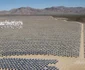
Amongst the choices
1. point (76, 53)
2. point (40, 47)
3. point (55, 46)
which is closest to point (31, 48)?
point (40, 47)

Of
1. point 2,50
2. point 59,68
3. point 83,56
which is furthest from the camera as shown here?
point 2,50

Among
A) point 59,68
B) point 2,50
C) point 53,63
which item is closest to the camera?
point 59,68

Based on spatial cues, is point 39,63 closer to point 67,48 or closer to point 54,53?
point 54,53

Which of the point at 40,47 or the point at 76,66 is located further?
the point at 40,47

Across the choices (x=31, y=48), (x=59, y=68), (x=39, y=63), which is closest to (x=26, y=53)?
(x=31, y=48)

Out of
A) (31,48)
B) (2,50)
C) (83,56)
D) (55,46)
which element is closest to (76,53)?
(83,56)

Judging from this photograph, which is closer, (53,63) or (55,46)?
(53,63)

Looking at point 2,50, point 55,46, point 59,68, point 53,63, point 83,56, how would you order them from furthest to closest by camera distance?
point 55,46 → point 2,50 → point 83,56 → point 53,63 → point 59,68

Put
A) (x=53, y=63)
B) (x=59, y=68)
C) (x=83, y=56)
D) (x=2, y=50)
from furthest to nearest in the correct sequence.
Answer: (x=2, y=50), (x=83, y=56), (x=53, y=63), (x=59, y=68)

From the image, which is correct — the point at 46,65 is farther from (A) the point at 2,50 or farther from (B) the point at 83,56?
(A) the point at 2,50
